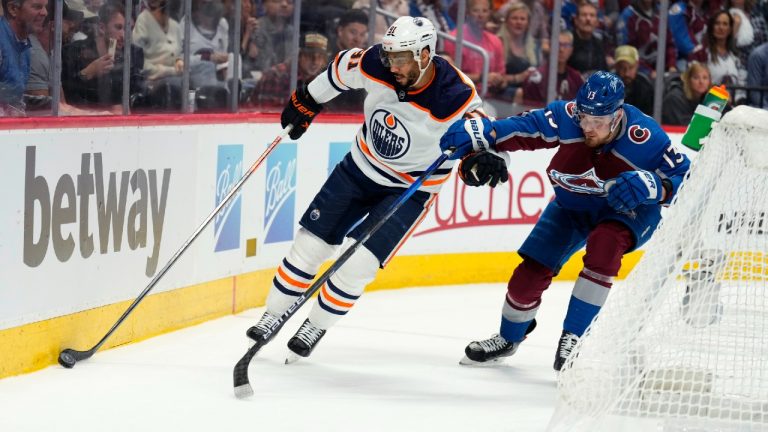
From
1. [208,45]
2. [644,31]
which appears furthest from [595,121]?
[644,31]

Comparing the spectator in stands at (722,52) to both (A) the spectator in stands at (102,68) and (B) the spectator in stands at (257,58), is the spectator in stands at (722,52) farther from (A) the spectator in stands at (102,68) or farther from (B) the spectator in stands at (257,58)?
(A) the spectator in stands at (102,68)

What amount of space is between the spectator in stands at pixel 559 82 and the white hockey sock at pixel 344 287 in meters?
3.45

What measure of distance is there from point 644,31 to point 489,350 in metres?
4.07

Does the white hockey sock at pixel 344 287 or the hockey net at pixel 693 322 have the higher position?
the hockey net at pixel 693 322

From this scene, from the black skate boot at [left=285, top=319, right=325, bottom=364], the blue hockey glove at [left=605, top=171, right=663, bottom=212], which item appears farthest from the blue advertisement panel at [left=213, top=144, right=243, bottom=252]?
the blue hockey glove at [left=605, top=171, right=663, bottom=212]

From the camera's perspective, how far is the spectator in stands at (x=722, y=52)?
867cm

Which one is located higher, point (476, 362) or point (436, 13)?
point (436, 13)

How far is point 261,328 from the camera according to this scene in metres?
4.66

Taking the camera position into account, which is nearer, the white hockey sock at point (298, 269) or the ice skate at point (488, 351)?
the white hockey sock at point (298, 269)

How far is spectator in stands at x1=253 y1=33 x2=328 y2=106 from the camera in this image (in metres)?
6.34

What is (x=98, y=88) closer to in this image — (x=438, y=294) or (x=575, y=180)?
(x=575, y=180)

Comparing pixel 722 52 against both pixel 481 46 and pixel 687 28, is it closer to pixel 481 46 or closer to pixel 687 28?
pixel 687 28

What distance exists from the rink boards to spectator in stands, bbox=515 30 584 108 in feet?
3.05

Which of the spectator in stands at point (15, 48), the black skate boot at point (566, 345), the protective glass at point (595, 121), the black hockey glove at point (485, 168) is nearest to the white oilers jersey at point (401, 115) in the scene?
the black hockey glove at point (485, 168)
